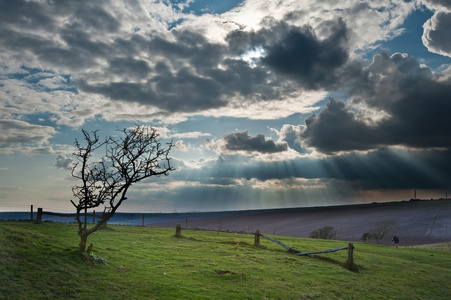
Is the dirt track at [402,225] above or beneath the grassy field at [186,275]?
beneath

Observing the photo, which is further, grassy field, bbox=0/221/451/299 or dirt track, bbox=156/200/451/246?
dirt track, bbox=156/200/451/246

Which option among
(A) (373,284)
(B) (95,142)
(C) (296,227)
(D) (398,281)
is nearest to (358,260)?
(D) (398,281)

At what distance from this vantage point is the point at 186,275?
74.3ft

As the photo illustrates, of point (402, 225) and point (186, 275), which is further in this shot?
point (402, 225)

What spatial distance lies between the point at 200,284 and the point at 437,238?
101 metres

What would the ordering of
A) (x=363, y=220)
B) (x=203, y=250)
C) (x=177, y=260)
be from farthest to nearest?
(x=363, y=220) → (x=203, y=250) → (x=177, y=260)

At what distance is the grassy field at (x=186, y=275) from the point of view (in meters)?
16.7

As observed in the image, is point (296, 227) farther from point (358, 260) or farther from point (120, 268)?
point (120, 268)

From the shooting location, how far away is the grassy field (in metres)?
16.7

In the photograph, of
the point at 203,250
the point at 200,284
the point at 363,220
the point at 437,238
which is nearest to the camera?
the point at 200,284

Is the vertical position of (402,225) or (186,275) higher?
(186,275)

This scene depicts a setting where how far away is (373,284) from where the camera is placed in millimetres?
28125

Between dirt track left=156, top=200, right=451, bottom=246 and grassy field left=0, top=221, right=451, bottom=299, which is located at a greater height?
grassy field left=0, top=221, right=451, bottom=299

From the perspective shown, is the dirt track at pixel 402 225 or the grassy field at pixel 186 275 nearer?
the grassy field at pixel 186 275
